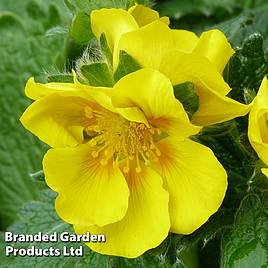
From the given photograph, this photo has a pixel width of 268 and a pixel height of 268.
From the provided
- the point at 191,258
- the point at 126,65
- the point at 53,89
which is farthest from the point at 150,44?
the point at 191,258

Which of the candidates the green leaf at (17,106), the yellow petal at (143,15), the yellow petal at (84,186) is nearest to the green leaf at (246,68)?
the yellow petal at (143,15)

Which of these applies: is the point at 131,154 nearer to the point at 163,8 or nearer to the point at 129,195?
the point at 129,195

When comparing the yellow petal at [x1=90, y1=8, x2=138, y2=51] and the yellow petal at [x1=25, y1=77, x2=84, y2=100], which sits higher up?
the yellow petal at [x1=90, y1=8, x2=138, y2=51]

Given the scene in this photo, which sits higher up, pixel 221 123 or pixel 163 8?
pixel 221 123

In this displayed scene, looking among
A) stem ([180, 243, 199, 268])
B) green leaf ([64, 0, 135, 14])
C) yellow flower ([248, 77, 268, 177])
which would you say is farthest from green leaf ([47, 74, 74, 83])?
stem ([180, 243, 199, 268])

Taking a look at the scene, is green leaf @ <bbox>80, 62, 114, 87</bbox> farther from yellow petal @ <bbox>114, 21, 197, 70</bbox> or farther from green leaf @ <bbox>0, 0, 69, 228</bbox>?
green leaf @ <bbox>0, 0, 69, 228</bbox>

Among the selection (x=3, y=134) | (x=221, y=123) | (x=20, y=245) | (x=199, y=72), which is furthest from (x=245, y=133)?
(x=3, y=134)

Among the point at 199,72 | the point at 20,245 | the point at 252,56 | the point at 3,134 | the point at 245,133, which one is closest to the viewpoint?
the point at 199,72
